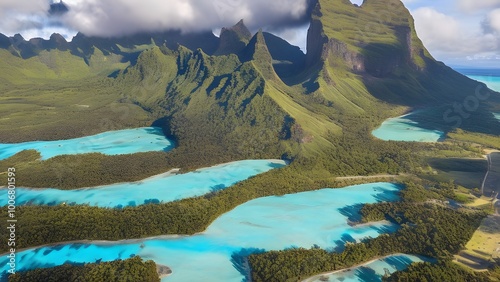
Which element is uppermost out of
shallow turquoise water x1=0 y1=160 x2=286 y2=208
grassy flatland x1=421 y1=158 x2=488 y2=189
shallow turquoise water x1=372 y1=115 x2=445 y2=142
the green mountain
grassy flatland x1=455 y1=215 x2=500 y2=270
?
the green mountain

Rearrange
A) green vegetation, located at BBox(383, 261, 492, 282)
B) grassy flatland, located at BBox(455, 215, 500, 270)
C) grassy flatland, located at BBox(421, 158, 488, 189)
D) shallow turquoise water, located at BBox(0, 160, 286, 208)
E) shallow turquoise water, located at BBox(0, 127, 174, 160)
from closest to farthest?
green vegetation, located at BBox(383, 261, 492, 282), grassy flatland, located at BBox(455, 215, 500, 270), shallow turquoise water, located at BBox(0, 160, 286, 208), grassy flatland, located at BBox(421, 158, 488, 189), shallow turquoise water, located at BBox(0, 127, 174, 160)

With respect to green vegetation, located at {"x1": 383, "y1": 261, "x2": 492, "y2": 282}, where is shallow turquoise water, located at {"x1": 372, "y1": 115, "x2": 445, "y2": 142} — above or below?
above

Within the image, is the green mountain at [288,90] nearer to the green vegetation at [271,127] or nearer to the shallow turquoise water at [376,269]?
the green vegetation at [271,127]

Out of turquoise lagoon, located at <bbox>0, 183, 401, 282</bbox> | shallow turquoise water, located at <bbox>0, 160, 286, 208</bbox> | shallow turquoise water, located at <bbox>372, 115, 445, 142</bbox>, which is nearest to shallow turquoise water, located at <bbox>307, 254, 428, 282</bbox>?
turquoise lagoon, located at <bbox>0, 183, 401, 282</bbox>

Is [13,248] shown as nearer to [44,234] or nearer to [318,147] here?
[44,234]

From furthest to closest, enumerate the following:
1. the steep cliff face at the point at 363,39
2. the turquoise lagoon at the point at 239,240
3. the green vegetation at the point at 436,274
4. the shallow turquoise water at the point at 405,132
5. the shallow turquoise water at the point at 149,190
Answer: the steep cliff face at the point at 363,39
the shallow turquoise water at the point at 405,132
the shallow turquoise water at the point at 149,190
the turquoise lagoon at the point at 239,240
the green vegetation at the point at 436,274

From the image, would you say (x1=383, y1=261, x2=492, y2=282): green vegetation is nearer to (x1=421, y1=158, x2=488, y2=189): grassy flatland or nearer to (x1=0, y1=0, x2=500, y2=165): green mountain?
(x1=421, y1=158, x2=488, y2=189): grassy flatland

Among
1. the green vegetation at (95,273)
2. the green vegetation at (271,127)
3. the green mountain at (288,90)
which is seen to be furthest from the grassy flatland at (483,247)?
the green vegetation at (95,273)
